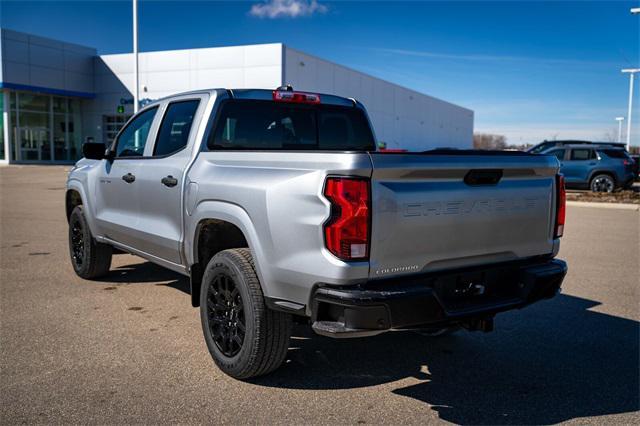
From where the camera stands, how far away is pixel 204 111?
15.0 ft

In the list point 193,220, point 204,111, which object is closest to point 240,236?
point 193,220

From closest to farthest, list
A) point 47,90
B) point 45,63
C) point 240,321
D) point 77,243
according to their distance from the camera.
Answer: point 240,321
point 77,243
point 45,63
point 47,90

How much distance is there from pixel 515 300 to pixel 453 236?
2.29ft

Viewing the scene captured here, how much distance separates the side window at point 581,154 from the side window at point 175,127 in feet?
62.6

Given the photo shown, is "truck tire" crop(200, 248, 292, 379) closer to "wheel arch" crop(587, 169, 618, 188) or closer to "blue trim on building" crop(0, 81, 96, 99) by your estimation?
"wheel arch" crop(587, 169, 618, 188)

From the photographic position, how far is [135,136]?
5.75 m

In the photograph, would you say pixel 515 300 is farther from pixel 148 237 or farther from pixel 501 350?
pixel 148 237

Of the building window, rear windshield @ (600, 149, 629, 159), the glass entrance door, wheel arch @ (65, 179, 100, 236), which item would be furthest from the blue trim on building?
wheel arch @ (65, 179, 100, 236)

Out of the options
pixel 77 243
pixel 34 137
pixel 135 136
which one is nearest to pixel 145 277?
pixel 77 243

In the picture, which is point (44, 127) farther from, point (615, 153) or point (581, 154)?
point (615, 153)

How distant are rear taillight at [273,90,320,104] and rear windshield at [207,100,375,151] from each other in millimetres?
56

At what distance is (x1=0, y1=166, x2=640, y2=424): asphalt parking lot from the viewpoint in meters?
3.45

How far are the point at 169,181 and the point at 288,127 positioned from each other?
1.09 meters

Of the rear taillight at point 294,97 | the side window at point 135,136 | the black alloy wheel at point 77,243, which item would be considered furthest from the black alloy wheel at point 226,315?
the black alloy wheel at point 77,243
